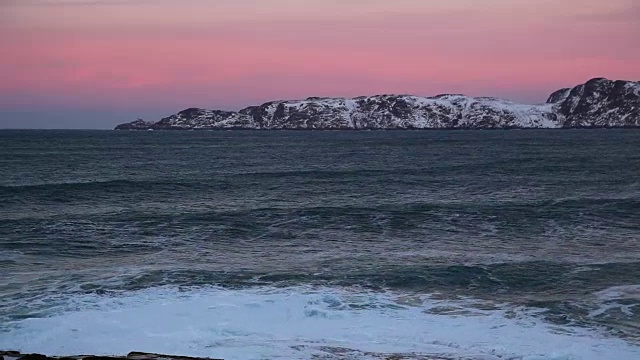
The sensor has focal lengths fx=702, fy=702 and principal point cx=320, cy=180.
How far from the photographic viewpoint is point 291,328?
19.9m

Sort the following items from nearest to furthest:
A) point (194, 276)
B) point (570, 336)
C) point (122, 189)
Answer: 1. point (570, 336)
2. point (194, 276)
3. point (122, 189)

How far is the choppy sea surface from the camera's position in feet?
61.1

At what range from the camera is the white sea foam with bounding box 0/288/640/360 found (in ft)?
58.0

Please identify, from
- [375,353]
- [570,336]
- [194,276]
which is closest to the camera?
[375,353]

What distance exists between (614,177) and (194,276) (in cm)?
4833

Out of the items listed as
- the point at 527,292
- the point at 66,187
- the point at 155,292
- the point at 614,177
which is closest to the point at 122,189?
the point at 66,187

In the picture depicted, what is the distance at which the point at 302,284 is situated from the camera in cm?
2469

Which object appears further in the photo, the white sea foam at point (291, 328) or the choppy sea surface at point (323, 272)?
the choppy sea surface at point (323, 272)

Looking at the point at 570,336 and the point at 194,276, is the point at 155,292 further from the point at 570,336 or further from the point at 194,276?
the point at 570,336

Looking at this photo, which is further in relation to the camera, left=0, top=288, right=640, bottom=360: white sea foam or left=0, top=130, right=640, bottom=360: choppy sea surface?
left=0, top=130, right=640, bottom=360: choppy sea surface

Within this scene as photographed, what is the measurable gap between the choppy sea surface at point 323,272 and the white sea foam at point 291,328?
0.25 feet

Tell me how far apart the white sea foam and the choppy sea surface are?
0.08m

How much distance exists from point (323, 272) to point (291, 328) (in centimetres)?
685

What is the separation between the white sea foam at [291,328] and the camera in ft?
58.0
